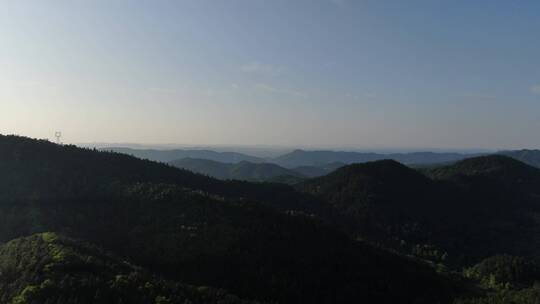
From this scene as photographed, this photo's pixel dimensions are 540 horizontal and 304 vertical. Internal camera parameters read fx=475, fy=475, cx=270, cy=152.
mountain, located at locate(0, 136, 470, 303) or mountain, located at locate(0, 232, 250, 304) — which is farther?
mountain, located at locate(0, 136, 470, 303)

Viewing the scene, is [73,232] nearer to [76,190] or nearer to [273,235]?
[76,190]

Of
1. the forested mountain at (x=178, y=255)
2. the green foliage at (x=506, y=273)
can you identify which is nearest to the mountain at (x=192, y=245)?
the forested mountain at (x=178, y=255)

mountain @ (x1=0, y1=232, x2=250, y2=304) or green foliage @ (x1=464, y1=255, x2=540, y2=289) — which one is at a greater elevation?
mountain @ (x1=0, y1=232, x2=250, y2=304)

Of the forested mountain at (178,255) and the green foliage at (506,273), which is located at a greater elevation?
the forested mountain at (178,255)

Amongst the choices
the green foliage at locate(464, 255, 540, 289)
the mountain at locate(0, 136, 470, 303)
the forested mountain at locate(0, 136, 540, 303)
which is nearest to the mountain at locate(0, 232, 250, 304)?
the forested mountain at locate(0, 136, 540, 303)

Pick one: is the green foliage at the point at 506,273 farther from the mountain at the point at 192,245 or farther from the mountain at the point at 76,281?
the mountain at the point at 76,281

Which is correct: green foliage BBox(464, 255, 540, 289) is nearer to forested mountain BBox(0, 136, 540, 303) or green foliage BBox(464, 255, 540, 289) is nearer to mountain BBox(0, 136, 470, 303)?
forested mountain BBox(0, 136, 540, 303)

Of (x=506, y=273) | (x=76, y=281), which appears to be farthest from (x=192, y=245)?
(x=506, y=273)
